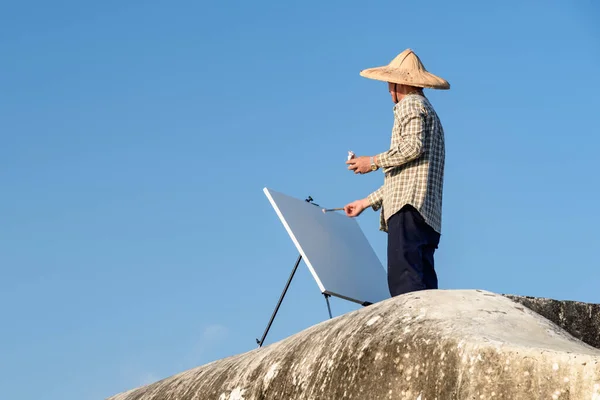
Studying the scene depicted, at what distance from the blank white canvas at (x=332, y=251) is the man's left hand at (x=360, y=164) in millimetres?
1130

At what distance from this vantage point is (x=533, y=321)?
2.70 meters

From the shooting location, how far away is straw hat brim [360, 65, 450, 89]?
459 cm

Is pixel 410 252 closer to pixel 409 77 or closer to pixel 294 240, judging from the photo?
pixel 409 77

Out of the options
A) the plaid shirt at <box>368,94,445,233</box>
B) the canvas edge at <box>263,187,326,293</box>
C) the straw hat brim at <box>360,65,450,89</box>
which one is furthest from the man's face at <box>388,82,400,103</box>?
the canvas edge at <box>263,187,326,293</box>

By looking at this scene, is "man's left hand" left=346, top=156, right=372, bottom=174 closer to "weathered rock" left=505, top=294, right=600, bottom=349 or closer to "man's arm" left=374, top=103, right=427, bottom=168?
"man's arm" left=374, top=103, right=427, bottom=168

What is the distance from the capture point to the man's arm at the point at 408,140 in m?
4.32

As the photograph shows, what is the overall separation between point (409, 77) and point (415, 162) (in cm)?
47

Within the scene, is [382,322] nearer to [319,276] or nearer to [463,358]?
[463,358]

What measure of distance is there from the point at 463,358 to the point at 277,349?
3.42 feet

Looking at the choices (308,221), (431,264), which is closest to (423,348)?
(431,264)

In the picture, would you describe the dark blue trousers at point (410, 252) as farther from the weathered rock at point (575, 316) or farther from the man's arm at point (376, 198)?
the weathered rock at point (575, 316)

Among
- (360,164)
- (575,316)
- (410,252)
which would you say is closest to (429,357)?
(575,316)

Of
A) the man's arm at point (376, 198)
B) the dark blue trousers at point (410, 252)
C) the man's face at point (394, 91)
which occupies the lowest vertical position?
the dark blue trousers at point (410, 252)


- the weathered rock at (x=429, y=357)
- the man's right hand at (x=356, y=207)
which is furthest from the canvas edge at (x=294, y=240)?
the weathered rock at (x=429, y=357)
